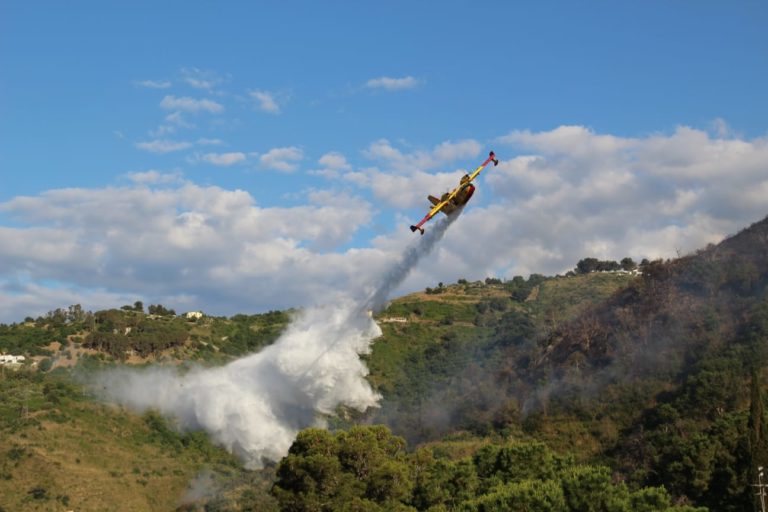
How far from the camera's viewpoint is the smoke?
107 m

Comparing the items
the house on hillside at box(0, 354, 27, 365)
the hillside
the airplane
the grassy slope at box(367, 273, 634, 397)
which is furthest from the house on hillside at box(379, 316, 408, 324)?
the airplane

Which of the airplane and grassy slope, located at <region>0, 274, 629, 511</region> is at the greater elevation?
the airplane

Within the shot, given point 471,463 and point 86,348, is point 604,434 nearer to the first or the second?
point 471,463

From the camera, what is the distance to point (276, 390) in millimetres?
113062

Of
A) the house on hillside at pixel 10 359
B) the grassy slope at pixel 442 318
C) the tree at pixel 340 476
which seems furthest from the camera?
the grassy slope at pixel 442 318

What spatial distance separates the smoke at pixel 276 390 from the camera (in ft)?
352

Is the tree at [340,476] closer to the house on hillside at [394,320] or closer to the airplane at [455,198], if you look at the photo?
the airplane at [455,198]

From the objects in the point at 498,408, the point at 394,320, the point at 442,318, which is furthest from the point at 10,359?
the point at 442,318

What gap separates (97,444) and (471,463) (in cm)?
5842

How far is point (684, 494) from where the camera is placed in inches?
→ 2758

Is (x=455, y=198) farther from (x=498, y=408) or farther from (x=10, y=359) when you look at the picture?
(x=10, y=359)

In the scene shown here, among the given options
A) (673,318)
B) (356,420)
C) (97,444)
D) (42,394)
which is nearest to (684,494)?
(673,318)

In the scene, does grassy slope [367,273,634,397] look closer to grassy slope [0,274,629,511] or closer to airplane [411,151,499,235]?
grassy slope [0,274,629,511]

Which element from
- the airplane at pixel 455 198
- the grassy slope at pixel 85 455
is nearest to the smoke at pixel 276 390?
the grassy slope at pixel 85 455
